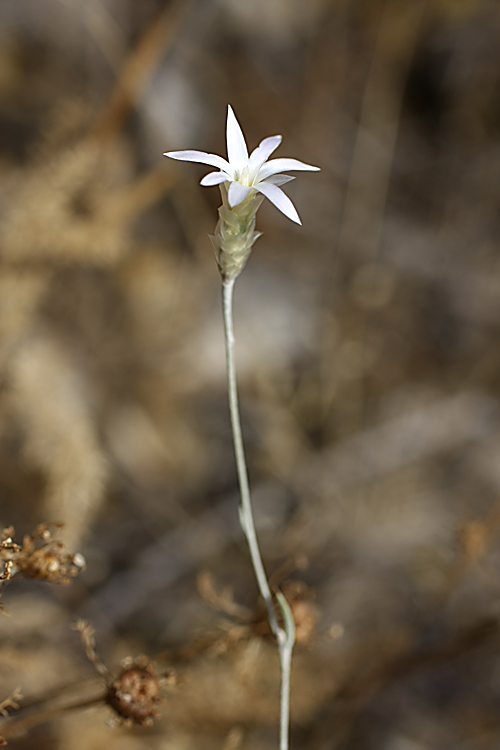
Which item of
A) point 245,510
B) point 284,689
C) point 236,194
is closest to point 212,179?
point 236,194

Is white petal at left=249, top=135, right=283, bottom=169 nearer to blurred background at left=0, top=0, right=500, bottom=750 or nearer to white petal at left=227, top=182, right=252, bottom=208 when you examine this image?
white petal at left=227, top=182, right=252, bottom=208

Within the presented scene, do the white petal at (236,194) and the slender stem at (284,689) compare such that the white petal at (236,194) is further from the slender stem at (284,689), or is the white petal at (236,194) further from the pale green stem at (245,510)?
the slender stem at (284,689)

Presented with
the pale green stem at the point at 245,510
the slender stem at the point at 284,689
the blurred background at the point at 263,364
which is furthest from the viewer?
the blurred background at the point at 263,364

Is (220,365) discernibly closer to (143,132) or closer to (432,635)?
(143,132)

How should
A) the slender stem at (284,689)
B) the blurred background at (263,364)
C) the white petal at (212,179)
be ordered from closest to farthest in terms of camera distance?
the white petal at (212,179) → the slender stem at (284,689) → the blurred background at (263,364)

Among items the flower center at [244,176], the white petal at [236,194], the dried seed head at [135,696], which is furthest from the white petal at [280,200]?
the dried seed head at [135,696]

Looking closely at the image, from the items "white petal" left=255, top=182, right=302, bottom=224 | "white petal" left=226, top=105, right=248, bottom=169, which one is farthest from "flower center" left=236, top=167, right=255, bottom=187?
"white petal" left=255, top=182, right=302, bottom=224
